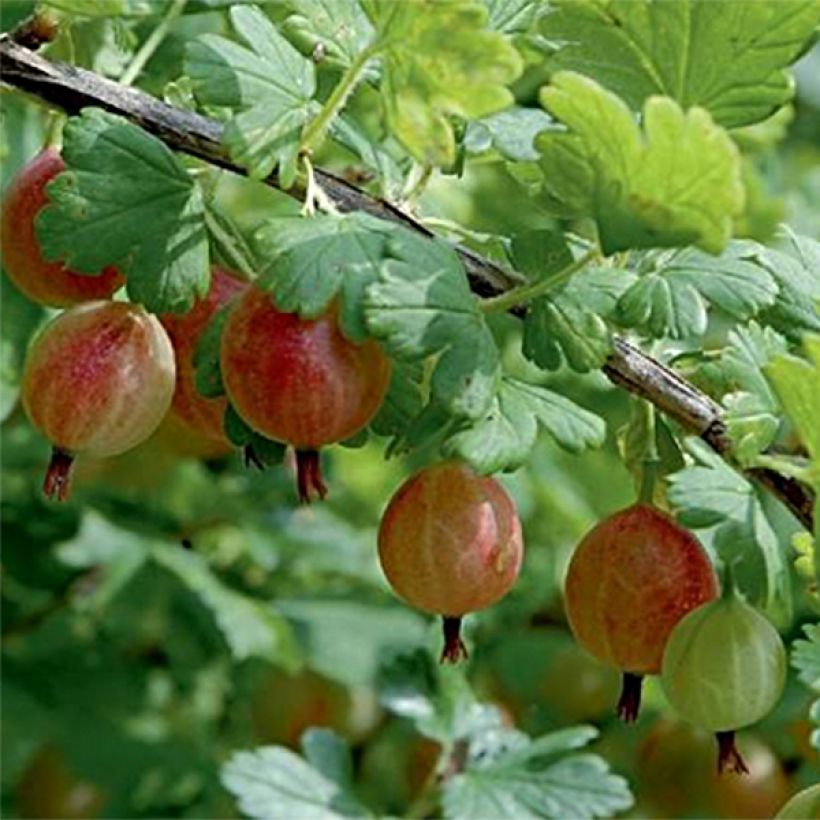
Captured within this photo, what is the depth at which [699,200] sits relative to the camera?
117 centimetres

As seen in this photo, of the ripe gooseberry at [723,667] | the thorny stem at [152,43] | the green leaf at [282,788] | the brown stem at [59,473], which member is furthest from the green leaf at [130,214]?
the green leaf at [282,788]

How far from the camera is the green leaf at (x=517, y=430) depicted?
4.26 feet

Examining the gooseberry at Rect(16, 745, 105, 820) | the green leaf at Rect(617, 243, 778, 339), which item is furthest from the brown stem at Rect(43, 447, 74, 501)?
the gooseberry at Rect(16, 745, 105, 820)

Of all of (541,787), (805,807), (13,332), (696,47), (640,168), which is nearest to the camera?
(640,168)

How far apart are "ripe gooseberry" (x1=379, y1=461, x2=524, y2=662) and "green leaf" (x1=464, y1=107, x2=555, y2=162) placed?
224 millimetres

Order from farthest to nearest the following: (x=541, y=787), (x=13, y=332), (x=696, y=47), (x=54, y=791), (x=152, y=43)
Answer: (x=54, y=791) < (x=13, y=332) < (x=541, y=787) < (x=152, y=43) < (x=696, y=47)

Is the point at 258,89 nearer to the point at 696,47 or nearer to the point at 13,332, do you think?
the point at 696,47

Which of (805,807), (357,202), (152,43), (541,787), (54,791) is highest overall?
(357,202)

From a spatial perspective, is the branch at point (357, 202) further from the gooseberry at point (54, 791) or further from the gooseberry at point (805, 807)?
the gooseberry at point (54, 791)

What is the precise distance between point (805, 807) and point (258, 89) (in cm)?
58

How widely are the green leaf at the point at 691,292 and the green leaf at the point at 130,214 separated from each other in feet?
0.90

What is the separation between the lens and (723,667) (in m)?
1.38

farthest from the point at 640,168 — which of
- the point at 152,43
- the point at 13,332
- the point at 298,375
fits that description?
the point at 13,332

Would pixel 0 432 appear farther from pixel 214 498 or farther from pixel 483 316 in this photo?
pixel 483 316
